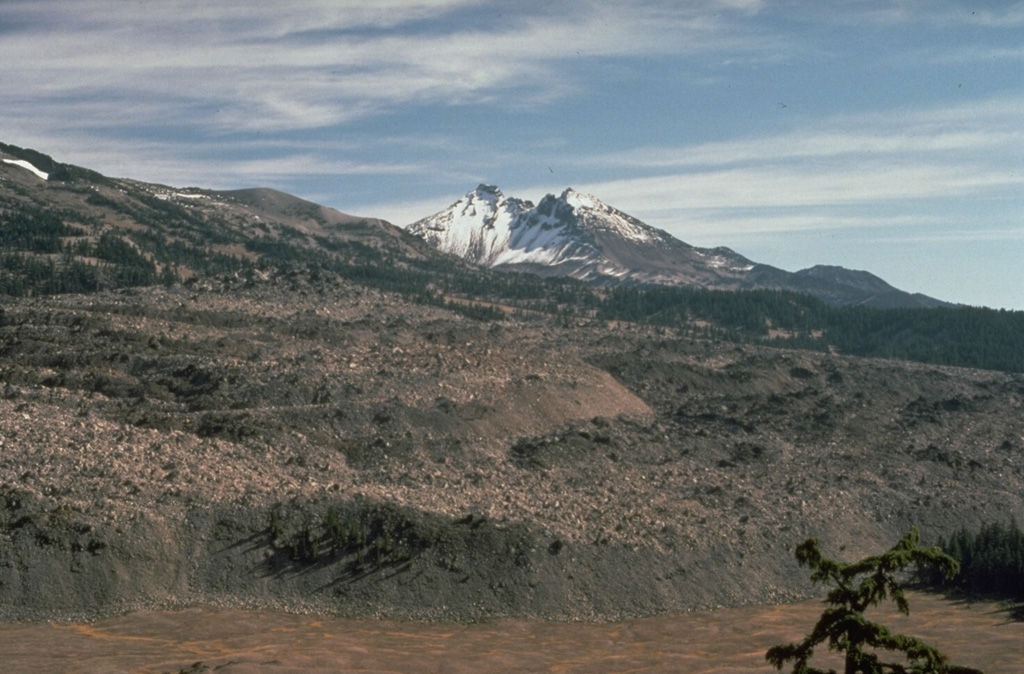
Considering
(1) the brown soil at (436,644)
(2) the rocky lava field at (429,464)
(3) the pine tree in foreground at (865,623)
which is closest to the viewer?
(3) the pine tree in foreground at (865,623)

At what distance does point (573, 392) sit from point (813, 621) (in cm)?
3944

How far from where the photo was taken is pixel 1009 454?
9275 centimetres

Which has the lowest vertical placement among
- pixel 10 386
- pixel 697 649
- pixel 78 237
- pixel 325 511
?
pixel 697 649

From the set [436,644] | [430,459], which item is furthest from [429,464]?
[436,644]

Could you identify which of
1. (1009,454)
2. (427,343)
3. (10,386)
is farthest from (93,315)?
(1009,454)

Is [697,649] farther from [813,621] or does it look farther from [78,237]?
[78,237]

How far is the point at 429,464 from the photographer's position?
7325 cm

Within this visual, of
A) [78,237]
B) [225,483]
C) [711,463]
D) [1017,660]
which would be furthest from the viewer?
[78,237]

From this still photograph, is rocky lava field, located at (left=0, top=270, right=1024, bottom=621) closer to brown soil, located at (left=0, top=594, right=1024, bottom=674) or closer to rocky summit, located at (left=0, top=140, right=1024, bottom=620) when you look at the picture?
rocky summit, located at (left=0, top=140, right=1024, bottom=620)

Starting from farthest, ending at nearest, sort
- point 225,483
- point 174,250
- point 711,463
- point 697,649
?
point 174,250
point 711,463
point 225,483
point 697,649

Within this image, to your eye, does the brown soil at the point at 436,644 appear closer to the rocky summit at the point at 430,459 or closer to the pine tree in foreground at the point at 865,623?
the rocky summit at the point at 430,459

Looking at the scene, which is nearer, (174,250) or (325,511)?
(325,511)

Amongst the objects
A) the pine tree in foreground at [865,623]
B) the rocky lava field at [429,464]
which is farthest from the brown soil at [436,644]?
the pine tree in foreground at [865,623]

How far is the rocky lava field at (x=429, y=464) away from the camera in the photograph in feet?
186
